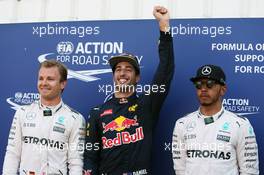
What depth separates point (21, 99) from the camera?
2.97m

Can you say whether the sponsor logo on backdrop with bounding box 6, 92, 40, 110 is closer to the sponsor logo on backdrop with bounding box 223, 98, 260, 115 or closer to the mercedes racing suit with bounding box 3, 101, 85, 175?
the mercedes racing suit with bounding box 3, 101, 85, 175

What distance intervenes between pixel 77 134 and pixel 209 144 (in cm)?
82

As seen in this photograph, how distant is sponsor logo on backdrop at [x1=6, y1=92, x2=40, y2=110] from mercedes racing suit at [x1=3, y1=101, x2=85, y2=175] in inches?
13.8

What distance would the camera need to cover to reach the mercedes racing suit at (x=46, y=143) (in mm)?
2467

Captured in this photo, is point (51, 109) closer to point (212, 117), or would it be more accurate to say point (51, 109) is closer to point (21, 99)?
point (21, 99)

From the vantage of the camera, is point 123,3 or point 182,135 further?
point 123,3

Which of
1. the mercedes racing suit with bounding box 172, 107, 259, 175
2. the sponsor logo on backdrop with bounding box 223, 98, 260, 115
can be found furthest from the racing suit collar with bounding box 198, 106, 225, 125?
the sponsor logo on backdrop with bounding box 223, 98, 260, 115

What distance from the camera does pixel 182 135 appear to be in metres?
2.47

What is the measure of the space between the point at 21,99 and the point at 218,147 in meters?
1.48

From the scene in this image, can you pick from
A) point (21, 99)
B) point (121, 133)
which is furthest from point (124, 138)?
point (21, 99)

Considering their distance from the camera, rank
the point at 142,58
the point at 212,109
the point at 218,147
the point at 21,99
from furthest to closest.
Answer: the point at 21,99
the point at 142,58
the point at 212,109
the point at 218,147

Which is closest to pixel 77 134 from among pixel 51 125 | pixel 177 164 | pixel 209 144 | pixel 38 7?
pixel 51 125

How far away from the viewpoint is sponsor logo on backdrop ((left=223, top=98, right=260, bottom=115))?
2.61m

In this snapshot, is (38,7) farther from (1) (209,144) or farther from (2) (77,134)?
(1) (209,144)
